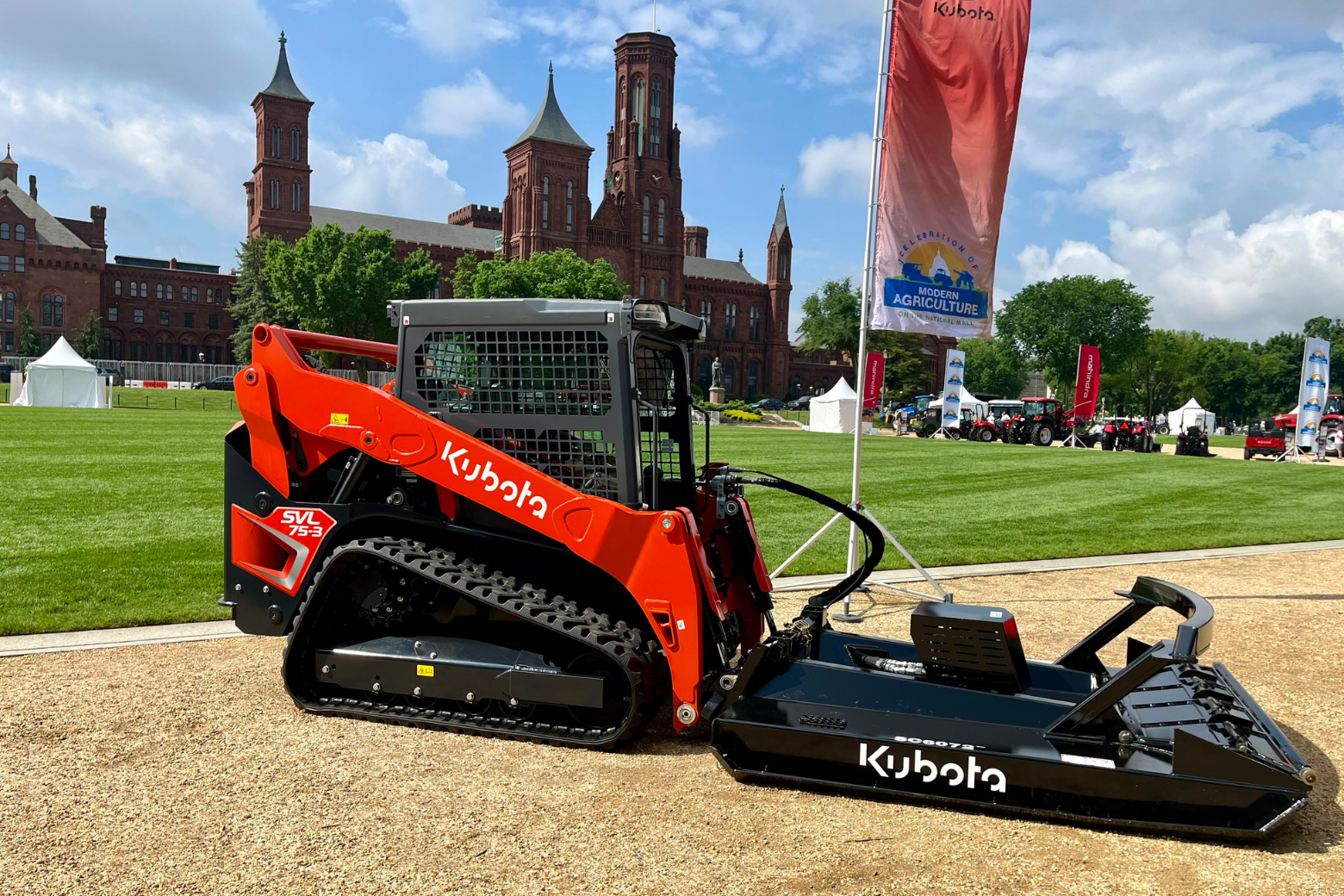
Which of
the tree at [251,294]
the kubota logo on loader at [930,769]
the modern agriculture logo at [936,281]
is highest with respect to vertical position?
the tree at [251,294]

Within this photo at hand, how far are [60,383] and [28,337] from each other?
173 ft

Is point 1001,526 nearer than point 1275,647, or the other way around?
point 1275,647

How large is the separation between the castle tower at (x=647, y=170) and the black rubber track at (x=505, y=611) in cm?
9602

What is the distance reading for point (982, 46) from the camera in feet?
26.8

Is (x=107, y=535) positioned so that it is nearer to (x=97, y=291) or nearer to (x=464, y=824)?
(x=464, y=824)

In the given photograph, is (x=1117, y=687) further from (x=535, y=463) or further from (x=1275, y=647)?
(x=1275, y=647)

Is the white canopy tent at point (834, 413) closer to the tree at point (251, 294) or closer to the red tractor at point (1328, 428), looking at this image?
the red tractor at point (1328, 428)

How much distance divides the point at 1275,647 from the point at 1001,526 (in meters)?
6.52

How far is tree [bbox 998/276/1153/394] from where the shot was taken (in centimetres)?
9581

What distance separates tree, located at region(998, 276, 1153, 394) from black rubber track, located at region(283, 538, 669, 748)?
3904 inches

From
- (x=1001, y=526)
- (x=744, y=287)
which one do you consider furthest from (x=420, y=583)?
(x=744, y=287)

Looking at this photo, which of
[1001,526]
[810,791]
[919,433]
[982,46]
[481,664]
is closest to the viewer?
[810,791]

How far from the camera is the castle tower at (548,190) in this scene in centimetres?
9294

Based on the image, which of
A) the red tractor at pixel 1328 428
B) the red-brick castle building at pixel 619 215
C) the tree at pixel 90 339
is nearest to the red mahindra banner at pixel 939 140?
the red tractor at pixel 1328 428
